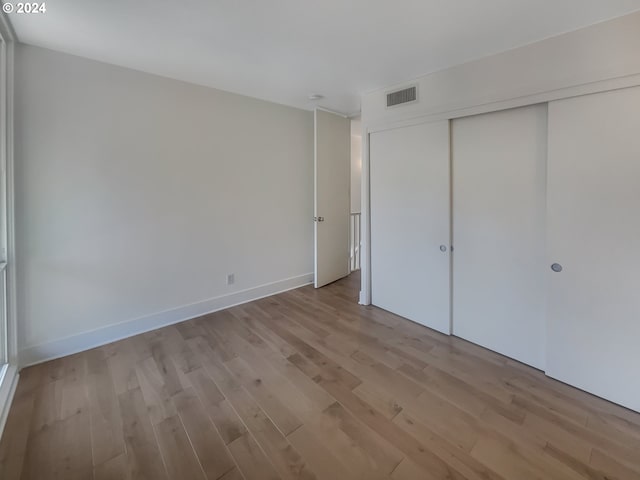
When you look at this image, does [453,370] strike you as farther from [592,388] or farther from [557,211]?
[557,211]

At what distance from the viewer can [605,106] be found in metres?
1.78

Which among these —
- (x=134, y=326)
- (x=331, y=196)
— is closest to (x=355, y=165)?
(x=331, y=196)

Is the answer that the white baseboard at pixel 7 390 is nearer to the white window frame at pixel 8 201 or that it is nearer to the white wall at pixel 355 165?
the white window frame at pixel 8 201

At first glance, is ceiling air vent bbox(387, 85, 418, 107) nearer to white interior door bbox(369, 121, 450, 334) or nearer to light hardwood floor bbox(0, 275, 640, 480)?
white interior door bbox(369, 121, 450, 334)

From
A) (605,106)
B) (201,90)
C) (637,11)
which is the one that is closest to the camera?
(637,11)

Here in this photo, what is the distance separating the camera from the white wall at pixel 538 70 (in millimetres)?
1723

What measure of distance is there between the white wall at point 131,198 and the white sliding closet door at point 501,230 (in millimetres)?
2279

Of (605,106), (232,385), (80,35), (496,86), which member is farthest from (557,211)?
(80,35)

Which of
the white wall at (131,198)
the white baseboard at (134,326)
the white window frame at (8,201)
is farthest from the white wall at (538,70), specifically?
the white window frame at (8,201)

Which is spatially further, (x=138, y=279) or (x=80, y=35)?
(x=138, y=279)

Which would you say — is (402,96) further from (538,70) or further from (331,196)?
(331,196)

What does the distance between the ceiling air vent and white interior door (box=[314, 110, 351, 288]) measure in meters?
1.15

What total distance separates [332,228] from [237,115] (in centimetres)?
193

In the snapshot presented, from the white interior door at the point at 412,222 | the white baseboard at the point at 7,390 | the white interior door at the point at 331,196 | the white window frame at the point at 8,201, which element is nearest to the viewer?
the white baseboard at the point at 7,390
